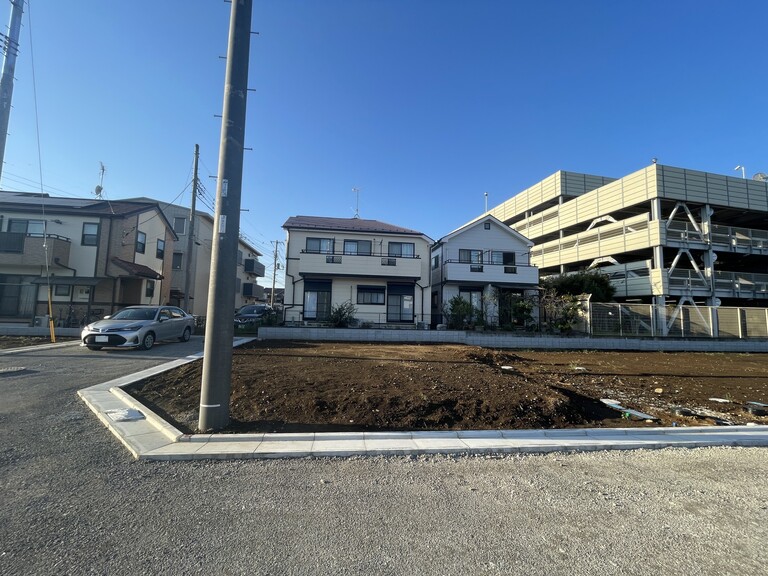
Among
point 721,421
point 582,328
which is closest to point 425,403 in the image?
point 721,421

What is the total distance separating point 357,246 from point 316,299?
421 cm

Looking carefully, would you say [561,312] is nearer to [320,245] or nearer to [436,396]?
[320,245]

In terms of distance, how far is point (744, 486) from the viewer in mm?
3629

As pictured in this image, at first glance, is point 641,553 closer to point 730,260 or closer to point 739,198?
point 739,198

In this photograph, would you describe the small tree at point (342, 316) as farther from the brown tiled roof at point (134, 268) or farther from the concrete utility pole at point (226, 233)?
the concrete utility pole at point (226, 233)

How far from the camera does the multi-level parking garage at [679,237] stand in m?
24.4

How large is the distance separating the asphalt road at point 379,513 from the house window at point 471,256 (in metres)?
20.6

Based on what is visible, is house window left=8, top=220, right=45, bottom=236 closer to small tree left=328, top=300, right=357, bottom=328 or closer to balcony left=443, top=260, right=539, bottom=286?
small tree left=328, top=300, right=357, bottom=328

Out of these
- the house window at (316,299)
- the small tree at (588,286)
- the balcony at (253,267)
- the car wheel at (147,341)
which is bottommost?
the car wheel at (147,341)

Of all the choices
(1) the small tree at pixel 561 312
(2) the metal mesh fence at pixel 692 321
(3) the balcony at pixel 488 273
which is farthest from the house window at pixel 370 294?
(2) the metal mesh fence at pixel 692 321

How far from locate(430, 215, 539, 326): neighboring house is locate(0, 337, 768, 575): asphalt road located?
18.6 metres

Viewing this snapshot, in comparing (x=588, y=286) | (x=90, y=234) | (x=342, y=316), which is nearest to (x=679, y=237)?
(x=588, y=286)

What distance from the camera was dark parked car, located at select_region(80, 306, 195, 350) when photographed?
11570 mm

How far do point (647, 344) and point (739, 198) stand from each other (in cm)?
1751
